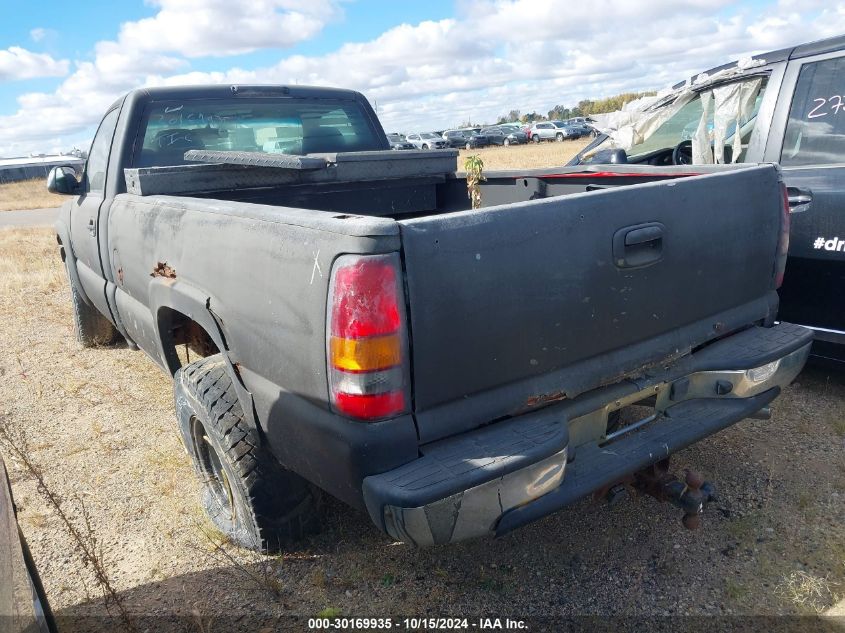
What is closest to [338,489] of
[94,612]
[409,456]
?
[409,456]

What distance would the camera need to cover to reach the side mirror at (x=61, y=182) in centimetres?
421

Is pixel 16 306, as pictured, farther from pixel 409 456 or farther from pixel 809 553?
pixel 809 553

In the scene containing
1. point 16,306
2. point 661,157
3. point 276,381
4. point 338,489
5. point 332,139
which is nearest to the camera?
point 338,489

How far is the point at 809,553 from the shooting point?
255 centimetres

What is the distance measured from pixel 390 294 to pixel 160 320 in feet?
5.49

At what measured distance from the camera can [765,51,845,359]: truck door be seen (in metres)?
3.38

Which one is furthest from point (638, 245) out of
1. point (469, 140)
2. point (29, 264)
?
point (469, 140)

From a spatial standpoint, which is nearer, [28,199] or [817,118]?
[817,118]

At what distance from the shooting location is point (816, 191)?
3414 mm

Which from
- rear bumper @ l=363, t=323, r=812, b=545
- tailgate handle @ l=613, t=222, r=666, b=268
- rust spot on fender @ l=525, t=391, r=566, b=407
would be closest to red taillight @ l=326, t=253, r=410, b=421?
rear bumper @ l=363, t=323, r=812, b=545

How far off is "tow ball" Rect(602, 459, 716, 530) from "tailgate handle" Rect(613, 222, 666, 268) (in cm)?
77

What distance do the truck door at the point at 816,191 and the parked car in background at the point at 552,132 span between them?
1654 inches

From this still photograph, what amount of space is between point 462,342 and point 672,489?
1105 mm

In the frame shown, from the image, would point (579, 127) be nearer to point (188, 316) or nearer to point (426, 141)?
point (426, 141)
